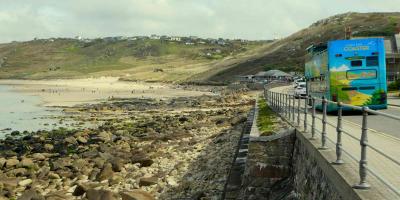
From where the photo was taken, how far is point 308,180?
991 cm

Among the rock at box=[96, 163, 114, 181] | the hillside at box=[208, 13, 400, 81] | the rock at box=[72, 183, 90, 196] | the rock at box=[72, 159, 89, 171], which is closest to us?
the rock at box=[72, 183, 90, 196]

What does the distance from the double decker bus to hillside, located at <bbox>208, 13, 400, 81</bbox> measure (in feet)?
344

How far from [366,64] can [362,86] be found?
972mm

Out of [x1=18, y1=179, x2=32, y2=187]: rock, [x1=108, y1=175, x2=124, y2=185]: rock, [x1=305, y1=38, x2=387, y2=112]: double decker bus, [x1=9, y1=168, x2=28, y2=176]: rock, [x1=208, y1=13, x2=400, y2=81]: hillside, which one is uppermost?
[x1=208, y1=13, x2=400, y2=81]: hillside

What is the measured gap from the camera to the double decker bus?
2294cm

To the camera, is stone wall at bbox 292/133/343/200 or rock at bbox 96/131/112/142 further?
rock at bbox 96/131/112/142

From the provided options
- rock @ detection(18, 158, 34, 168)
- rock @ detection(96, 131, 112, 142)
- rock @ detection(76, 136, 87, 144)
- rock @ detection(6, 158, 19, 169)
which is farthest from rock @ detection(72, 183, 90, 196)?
rock @ detection(76, 136, 87, 144)

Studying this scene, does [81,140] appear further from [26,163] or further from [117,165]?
[117,165]

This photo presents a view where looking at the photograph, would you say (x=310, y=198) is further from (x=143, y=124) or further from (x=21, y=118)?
(x=21, y=118)

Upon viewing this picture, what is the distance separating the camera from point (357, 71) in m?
23.1

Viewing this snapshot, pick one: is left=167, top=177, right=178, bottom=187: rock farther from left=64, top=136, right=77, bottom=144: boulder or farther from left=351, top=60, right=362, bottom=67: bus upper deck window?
left=64, top=136, right=77, bottom=144: boulder

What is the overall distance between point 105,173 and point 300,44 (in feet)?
463

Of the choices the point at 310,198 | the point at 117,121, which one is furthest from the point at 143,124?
the point at 310,198

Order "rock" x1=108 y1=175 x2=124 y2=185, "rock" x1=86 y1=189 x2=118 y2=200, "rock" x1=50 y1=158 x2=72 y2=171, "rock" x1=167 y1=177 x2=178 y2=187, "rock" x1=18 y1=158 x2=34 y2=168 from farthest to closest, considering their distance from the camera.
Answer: "rock" x1=18 y1=158 x2=34 y2=168 < "rock" x1=50 y1=158 x2=72 y2=171 < "rock" x1=108 y1=175 x2=124 y2=185 < "rock" x1=167 y1=177 x2=178 y2=187 < "rock" x1=86 y1=189 x2=118 y2=200
